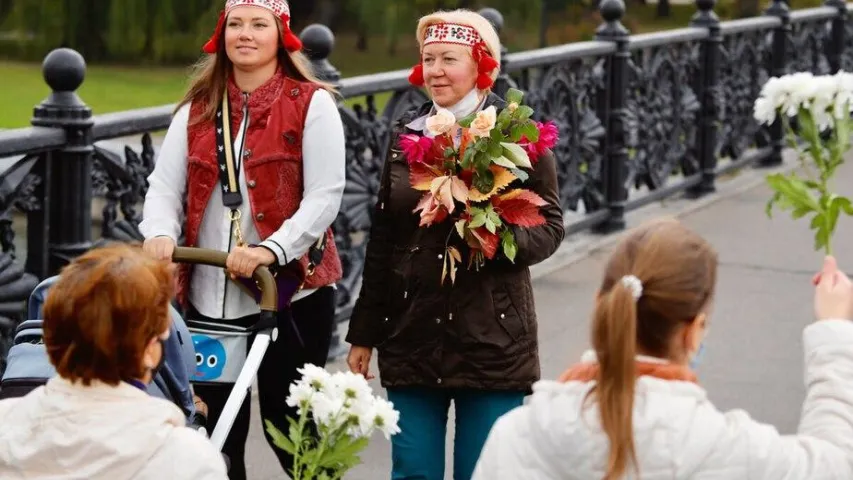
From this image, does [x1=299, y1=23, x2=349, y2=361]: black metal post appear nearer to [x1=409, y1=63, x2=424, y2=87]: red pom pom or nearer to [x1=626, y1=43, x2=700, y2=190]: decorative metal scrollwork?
[x1=409, y1=63, x2=424, y2=87]: red pom pom

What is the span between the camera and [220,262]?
172 inches

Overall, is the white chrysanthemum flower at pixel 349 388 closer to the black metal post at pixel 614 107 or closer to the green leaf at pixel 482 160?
the green leaf at pixel 482 160

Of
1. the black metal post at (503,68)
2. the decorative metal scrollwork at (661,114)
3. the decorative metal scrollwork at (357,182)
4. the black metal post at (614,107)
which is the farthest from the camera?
the decorative metal scrollwork at (661,114)

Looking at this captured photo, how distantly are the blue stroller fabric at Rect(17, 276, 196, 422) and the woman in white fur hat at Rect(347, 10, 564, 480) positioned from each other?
82 cm

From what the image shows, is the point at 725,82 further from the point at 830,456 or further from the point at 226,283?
the point at 830,456

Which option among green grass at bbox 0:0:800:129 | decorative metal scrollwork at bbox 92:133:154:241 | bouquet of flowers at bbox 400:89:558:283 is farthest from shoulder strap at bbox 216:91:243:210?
green grass at bbox 0:0:800:129

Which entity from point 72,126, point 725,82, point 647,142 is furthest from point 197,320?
point 725,82

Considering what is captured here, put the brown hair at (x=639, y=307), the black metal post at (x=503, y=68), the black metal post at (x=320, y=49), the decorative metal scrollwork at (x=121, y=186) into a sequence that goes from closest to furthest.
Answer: the brown hair at (x=639, y=307)
the decorative metal scrollwork at (x=121, y=186)
the black metal post at (x=320, y=49)
the black metal post at (x=503, y=68)

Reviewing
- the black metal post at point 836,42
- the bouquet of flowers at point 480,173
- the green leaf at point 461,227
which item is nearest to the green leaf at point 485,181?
the bouquet of flowers at point 480,173

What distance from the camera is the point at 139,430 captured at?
299cm

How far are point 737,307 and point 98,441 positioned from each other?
256 inches

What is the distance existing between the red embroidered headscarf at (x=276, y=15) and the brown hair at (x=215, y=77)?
2 centimetres

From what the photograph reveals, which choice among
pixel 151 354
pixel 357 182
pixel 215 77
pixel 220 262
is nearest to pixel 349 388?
pixel 151 354

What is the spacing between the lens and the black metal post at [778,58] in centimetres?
1460
